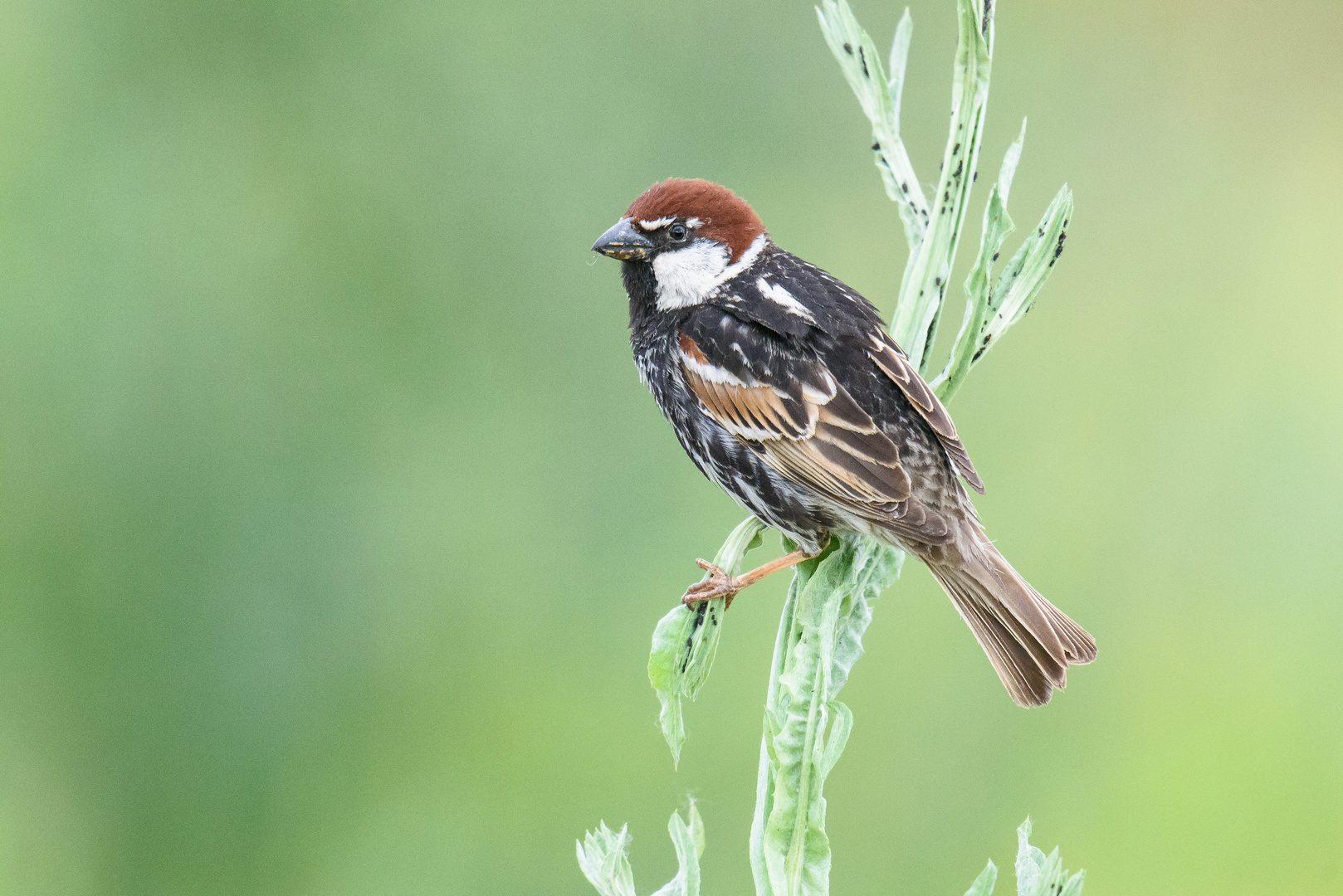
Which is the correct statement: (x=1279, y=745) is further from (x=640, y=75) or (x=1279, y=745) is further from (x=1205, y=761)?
(x=640, y=75)

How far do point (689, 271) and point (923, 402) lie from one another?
0.69 m

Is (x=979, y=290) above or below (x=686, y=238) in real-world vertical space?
below

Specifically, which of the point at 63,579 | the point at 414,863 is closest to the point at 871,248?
the point at 414,863

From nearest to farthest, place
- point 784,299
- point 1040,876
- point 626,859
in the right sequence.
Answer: point 1040,876, point 626,859, point 784,299

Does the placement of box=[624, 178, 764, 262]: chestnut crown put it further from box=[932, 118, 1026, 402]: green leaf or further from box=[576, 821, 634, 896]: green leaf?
box=[576, 821, 634, 896]: green leaf

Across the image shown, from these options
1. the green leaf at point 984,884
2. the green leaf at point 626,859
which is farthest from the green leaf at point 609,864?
the green leaf at point 984,884

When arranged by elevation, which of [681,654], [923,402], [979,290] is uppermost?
[979,290]

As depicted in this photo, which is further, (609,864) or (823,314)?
(823,314)

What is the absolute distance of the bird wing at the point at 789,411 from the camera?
255 centimetres

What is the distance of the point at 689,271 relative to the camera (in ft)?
9.66

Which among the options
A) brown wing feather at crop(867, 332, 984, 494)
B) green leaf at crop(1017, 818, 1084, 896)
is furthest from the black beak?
green leaf at crop(1017, 818, 1084, 896)

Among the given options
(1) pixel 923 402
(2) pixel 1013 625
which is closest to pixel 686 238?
(1) pixel 923 402

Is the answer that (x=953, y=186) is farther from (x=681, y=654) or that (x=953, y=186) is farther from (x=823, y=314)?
(x=823, y=314)

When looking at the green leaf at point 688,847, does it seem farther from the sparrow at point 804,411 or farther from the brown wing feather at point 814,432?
the brown wing feather at point 814,432
